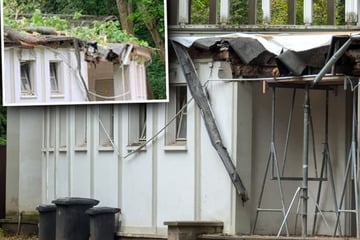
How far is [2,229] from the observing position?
2369cm

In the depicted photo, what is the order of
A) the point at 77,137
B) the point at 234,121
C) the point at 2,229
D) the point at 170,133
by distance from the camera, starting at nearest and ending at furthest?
the point at 234,121, the point at 170,133, the point at 77,137, the point at 2,229

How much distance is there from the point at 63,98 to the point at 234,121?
327cm

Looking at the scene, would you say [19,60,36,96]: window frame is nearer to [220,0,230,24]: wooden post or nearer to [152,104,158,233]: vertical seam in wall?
[152,104,158,233]: vertical seam in wall

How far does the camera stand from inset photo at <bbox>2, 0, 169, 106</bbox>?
761 inches

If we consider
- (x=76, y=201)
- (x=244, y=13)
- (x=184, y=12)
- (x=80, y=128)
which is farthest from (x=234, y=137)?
(x=244, y=13)

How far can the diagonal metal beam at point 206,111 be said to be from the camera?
1806cm

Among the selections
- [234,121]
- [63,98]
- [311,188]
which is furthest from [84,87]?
[311,188]

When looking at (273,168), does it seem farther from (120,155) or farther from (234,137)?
(120,155)

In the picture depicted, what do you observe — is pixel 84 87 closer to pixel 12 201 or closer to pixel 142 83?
pixel 142 83

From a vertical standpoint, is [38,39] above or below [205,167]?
above

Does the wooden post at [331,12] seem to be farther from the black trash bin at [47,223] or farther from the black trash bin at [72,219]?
the black trash bin at [47,223]

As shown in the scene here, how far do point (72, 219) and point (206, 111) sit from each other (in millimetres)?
3368

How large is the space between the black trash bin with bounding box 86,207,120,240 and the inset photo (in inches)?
74.8

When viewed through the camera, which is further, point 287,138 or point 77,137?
point 77,137
